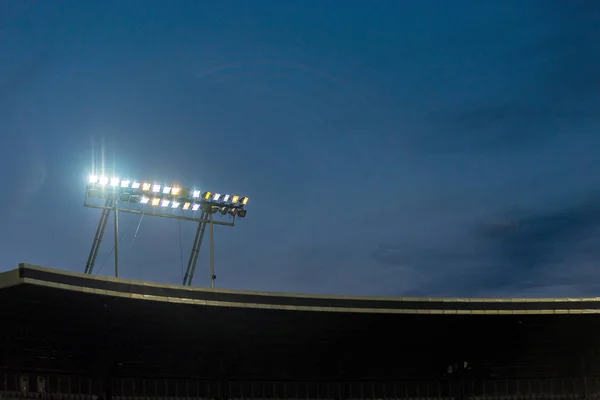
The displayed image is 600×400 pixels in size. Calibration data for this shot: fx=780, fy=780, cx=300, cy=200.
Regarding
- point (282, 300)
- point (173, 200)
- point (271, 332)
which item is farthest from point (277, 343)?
point (173, 200)

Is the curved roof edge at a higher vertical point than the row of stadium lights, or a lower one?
lower

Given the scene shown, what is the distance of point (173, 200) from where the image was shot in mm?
50562

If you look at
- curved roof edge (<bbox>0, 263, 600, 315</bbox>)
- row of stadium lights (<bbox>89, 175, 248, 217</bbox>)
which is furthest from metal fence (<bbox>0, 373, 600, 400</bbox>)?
row of stadium lights (<bbox>89, 175, 248, 217</bbox>)

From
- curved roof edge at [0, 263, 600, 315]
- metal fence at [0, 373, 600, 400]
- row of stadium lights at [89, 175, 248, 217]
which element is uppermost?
row of stadium lights at [89, 175, 248, 217]

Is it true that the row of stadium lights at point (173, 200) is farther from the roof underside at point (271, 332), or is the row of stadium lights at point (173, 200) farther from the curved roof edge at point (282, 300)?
the curved roof edge at point (282, 300)

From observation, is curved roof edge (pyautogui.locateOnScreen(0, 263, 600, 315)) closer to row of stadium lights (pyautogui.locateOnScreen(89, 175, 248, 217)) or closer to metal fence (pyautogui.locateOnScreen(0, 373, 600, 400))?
metal fence (pyautogui.locateOnScreen(0, 373, 600, 400))

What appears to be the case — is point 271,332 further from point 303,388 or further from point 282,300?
point 303,388

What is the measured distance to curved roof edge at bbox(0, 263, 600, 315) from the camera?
3197 cm

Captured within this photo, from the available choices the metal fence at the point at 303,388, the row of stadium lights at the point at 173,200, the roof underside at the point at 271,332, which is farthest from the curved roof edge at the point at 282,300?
the row of stadium lights at the point at 173,200

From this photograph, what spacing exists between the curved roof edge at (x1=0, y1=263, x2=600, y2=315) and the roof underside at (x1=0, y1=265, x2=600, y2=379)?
6cm

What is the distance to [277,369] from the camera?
5000 centimetres

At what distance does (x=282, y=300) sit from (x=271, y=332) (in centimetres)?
571

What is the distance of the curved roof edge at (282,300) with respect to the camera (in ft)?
105

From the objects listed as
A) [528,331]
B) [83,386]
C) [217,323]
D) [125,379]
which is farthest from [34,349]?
[528,331]
